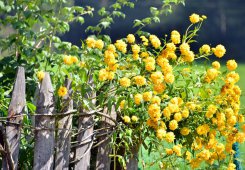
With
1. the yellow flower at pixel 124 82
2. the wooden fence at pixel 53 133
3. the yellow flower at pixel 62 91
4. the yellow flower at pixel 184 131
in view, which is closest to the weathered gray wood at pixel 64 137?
the wooden fence at pixel 53 133

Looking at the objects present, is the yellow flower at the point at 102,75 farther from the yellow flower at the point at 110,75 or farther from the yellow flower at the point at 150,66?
the yellow flower at the point at 150,66

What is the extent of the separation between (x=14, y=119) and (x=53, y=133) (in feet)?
0.66

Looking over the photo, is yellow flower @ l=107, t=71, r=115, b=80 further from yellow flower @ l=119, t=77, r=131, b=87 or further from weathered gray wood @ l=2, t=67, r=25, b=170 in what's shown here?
weathered gray wood @ l=2, t=67, r=25, b=170

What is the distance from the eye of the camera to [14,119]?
90.8 inches

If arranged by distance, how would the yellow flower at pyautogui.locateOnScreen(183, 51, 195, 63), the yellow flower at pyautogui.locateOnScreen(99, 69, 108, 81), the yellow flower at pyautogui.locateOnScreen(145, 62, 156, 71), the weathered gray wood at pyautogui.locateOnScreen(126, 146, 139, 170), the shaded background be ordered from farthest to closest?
the shaded background, the weathered gray wood at pyautogui.locateOnScreen(126, 146, 139, 170), the yellow flower at pyautogui.locateOnScreen(183, 51, 195, 63), the yellow flower at pyautogui.locateOnScreen(145, 62, 156, 71), the yellow flower at pyautogui.locateOnScreen(99, 69, 108, 81)

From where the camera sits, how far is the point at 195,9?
8672 mm

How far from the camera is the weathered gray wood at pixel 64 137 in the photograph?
251 cm

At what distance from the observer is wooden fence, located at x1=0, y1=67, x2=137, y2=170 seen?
2303 mm

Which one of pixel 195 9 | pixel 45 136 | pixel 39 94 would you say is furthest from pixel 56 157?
pixel 195 9

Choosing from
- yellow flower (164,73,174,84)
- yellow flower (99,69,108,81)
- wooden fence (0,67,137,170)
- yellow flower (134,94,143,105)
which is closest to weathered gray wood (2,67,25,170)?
wooden fence (0,67,137,170)

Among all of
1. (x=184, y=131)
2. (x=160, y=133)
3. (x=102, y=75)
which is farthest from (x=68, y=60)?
(x=184, y=131)

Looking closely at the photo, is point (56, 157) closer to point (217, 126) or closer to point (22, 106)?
point (22, 106)

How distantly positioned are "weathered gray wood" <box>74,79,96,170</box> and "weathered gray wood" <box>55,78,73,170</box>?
0.39ft

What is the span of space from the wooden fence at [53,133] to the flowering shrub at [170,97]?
123 mm
